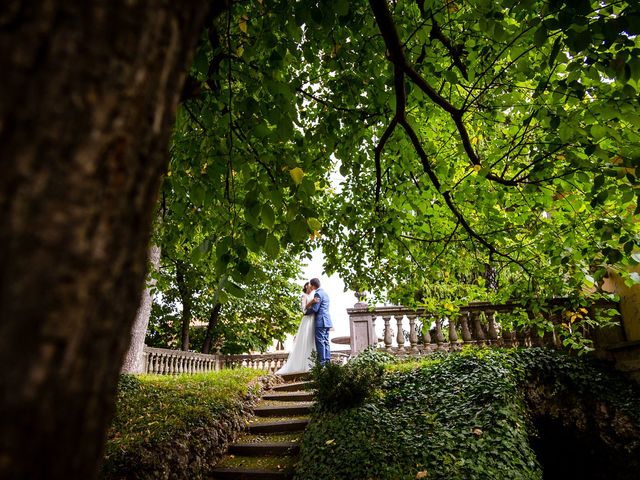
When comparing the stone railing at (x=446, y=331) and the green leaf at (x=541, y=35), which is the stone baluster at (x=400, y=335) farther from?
the green leaf at (x=541, y=35)

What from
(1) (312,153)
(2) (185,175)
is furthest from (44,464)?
(1) (312,153)

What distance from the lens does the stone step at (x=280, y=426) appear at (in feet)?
25.5

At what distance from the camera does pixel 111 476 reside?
16.3 ft

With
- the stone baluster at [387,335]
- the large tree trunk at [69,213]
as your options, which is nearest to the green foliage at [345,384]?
the stone baluster at [387,335]

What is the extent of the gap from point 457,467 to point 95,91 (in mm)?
6032

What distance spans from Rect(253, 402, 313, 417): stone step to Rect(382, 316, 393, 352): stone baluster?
2525 millimetres

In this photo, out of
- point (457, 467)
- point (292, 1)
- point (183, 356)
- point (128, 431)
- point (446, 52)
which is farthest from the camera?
point (183, 356)

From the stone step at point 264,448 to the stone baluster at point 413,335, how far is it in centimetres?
413

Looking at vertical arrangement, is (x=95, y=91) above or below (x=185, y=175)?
below

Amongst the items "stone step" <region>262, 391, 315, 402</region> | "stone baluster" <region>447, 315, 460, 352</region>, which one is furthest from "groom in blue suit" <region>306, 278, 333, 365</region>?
"stone baluster" <region>447, 315, 460, 352</region>

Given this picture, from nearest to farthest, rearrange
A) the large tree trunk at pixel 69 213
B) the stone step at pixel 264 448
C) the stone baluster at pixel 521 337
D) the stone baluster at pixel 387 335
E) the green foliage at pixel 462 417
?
the large tree trunk at pixel 69 213 < the green foliage at pixel 462 417 < the stone step at pixel 264 448 < the stone baluster at pixel 521 337 < the stone baluster at pixel 387 335

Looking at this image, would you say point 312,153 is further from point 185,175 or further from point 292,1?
point 292,1

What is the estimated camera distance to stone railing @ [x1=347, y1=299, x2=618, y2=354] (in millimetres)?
9211

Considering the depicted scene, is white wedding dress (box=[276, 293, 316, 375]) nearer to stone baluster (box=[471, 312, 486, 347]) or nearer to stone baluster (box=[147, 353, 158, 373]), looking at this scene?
stone baluster (box=[147, 353, 158, 373])
